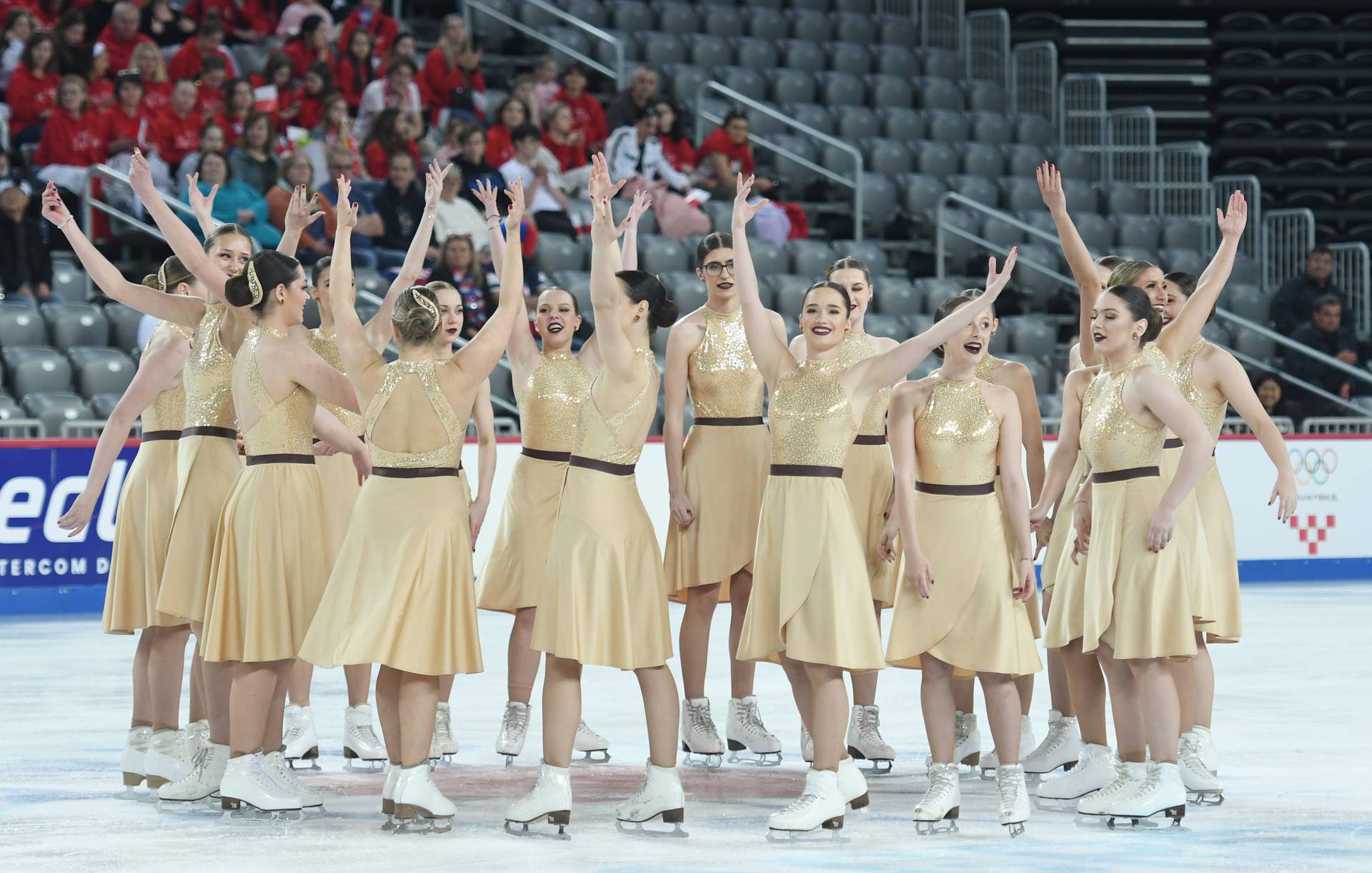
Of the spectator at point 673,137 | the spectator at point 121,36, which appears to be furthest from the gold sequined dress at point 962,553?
the spectator at point 121,36

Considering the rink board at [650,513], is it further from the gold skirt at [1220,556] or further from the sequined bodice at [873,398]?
the gold skirt at [1220,556]

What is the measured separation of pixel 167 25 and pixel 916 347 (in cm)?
931

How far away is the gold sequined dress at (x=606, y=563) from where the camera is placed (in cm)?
469

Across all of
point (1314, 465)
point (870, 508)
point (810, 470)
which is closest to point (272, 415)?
point (810, 470)

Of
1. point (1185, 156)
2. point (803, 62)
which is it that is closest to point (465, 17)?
point (803, 62)

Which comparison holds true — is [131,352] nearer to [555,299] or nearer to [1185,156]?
[555,299]

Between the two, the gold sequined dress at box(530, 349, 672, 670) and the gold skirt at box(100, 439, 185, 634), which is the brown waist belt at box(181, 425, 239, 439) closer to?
the gold skirt at box(100, 439, 185, 634)

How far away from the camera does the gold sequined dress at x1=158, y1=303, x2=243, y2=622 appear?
5.07 meters

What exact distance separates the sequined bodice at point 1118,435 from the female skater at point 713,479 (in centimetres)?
125

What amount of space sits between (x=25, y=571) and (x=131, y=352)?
182 cm

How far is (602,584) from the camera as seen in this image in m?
4.72

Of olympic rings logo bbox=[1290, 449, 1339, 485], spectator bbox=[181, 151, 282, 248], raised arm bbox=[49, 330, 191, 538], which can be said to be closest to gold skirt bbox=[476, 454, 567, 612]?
raised arm bbox=[49, 330, 191, 538]

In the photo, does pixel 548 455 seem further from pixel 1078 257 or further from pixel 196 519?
pixel 1078 257

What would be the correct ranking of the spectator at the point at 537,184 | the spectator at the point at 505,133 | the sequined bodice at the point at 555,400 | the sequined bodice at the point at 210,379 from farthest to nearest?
the spectator at the point at 505,133 → the spectator at the point at 537,184 → the sequined bodice at the point at 555,400 → the sequined bodice at the point at 210,379
